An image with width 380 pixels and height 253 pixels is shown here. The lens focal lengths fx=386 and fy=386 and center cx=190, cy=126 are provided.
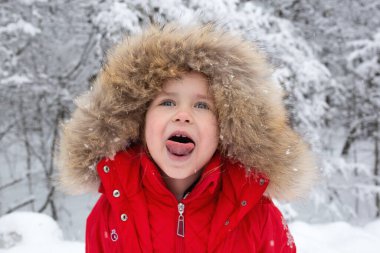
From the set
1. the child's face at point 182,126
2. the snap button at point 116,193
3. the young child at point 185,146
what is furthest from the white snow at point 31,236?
the child's face at point 182,126

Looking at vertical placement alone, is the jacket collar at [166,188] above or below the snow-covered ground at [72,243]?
above

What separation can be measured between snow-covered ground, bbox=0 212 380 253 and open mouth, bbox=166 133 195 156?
1.76 meters

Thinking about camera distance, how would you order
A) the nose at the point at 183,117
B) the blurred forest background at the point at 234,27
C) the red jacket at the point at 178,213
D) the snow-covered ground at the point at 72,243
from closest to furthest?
the nose at the point at 183,117
the red jacket at the point at 178,213
the snow-covered ground at the point at 72,243
the blurred forest background at the point at 234,27

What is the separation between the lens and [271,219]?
184 cm

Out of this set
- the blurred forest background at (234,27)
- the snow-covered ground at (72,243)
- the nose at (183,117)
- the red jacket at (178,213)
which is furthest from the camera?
the blurred forest background at (234,27)

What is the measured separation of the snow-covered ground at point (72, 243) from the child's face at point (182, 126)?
1701 mm

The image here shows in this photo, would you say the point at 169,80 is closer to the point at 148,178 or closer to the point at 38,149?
the point at 148,178

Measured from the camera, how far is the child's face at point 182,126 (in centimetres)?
160

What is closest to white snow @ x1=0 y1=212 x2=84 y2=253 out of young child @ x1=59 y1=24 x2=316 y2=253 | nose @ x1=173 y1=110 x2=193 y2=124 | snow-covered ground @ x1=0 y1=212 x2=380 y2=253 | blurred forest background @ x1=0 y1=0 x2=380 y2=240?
snow-covered ground @ x1=0 y1=212 x2=380 y2=253

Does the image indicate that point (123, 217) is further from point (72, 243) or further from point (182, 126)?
point (72, 243)

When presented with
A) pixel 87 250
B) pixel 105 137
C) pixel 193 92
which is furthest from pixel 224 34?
pixel 87 250

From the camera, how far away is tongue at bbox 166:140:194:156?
1595 millimetres

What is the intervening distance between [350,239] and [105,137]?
8.00 ft

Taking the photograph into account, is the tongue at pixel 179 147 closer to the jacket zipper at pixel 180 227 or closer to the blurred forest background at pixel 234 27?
the jacket zipper at pixel 180 227
